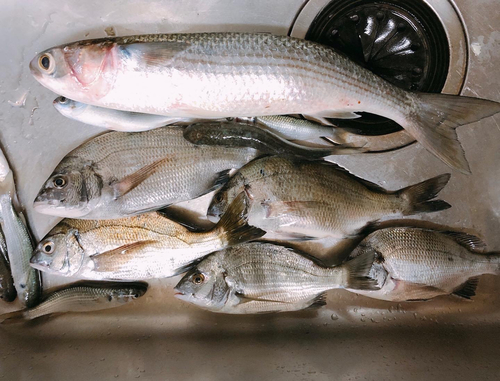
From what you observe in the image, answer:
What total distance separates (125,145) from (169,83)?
43 cm

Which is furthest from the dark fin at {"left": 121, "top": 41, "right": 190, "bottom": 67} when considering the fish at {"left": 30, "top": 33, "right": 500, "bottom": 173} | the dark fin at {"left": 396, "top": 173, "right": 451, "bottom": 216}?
the dark fin at {"left": 396, "top": 173, "right": 451, "bottom": 216}

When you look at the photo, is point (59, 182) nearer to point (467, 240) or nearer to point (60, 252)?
point (60, 252)

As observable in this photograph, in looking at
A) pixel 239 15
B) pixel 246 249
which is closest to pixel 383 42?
pixel 239 15

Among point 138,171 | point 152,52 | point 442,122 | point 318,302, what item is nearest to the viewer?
point 152,52

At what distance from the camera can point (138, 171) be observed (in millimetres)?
1435

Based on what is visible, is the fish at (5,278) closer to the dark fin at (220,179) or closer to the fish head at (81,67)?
the fish head at (81,67)

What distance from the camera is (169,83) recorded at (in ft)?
3.79

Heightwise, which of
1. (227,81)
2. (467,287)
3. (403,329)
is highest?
(227,81)

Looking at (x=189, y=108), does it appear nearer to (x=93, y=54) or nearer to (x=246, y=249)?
(x=93, y=54)

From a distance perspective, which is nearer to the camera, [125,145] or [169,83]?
[169,83]

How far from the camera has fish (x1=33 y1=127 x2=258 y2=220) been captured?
1.41 meters

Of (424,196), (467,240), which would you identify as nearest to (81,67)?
(424,196)

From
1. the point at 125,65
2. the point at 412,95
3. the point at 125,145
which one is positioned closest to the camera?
the point at 125,65

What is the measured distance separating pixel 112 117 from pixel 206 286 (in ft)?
2.55
